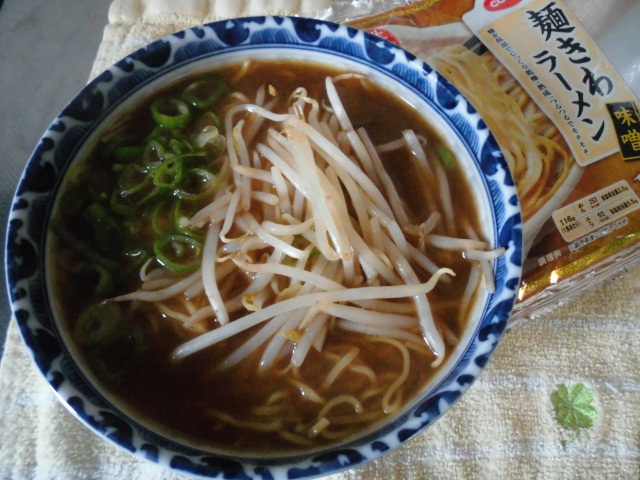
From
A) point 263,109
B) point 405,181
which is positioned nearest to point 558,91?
point 405,181

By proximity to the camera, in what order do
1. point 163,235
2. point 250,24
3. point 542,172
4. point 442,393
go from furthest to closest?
1. point 542,172
2. point 250,24
3. point 163,235
4. point 442,393

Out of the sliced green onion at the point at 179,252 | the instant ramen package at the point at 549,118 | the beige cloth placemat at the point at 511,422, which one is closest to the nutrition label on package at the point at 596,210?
the instant ramen package at the point at 549,118

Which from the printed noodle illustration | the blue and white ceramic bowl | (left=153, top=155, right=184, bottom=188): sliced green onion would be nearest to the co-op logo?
the printed noodle illustration

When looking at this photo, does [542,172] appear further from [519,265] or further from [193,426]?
[193,426]

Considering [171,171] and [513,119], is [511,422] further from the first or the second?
[171,171]

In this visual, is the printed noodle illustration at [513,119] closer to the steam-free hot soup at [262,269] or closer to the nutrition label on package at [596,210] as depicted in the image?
the nutrition label on package at [596,210]

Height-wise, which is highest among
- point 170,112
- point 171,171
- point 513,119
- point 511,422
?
point 513,119

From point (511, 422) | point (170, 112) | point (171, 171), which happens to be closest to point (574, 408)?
point (511, 422)
